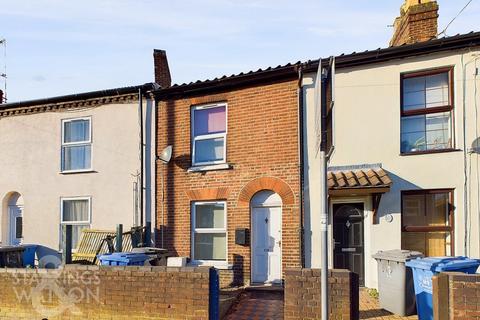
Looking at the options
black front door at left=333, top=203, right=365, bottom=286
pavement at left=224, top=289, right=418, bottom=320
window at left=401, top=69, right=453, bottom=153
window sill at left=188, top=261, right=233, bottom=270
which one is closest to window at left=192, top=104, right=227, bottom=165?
window sill at left=188, top=261, right=233, bottom=270

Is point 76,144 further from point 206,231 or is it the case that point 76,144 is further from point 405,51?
point 405,51

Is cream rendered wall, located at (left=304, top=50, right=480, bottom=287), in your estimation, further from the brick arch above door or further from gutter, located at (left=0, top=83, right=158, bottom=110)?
gutter, located at (left=0, top=83, right=158, bottom=110)

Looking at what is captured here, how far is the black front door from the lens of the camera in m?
9.21

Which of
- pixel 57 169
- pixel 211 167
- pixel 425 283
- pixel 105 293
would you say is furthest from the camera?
pixel 57 169

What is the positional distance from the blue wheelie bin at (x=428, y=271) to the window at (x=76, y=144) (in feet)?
29.9

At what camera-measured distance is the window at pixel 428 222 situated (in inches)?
339

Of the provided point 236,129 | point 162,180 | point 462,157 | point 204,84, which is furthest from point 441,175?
point 162,180

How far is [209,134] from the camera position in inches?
428

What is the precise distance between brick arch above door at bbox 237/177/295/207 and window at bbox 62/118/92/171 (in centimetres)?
484

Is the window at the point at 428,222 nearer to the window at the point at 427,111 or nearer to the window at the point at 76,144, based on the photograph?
the window at the point at 427,111

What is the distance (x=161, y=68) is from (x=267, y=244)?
19.9 feet

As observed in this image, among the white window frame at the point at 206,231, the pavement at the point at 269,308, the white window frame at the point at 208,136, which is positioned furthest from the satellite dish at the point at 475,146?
the white window frame at the point at 206,231

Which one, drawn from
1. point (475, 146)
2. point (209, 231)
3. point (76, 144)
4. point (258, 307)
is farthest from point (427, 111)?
point (76, 144)

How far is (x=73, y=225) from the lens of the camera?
12211 mm
